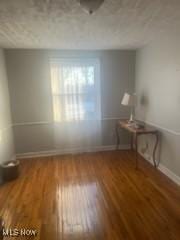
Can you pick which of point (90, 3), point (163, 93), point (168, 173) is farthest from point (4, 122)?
point (168, 173)

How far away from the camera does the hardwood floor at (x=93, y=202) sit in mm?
1877

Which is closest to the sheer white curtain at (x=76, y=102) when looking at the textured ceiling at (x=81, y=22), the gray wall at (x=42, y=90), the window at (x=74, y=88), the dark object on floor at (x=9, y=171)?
the window at (x=74, y=88)

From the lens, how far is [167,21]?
2.28 meters

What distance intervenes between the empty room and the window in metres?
0.02

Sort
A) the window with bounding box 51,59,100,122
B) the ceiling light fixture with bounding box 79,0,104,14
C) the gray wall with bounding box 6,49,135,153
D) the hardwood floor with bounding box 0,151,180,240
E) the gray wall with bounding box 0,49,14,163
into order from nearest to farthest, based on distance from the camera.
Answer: the ceiling light fixture with bounding box 79,0,104,14
the hardwood floor with bounding box 0,151,180,240
the gray wall with bounding box 0,49,14,163
the gray wall with bounding box 6,49,135,153
the window with bounding box 51,59,100,122

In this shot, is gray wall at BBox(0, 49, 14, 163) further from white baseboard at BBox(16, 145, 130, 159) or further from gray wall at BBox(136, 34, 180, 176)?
gray wall at BBox(136, 34, 180, 176)

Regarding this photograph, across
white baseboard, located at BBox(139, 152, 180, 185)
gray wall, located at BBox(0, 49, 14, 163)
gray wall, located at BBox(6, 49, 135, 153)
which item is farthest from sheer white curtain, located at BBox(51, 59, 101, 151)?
white baseboard, located at BBox(139, 152, 180, 185)

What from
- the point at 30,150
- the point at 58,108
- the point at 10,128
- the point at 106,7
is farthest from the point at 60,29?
the point at 30,150

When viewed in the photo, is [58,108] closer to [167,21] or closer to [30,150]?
[30,150]

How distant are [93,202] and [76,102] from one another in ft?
7.30

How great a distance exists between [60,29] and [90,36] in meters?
Answer: 0.57

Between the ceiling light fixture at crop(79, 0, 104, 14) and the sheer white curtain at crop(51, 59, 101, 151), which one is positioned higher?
the ceiling light fixture at crop(79, 0, 104, 14)

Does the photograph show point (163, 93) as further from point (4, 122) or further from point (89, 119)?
point (4, 122)

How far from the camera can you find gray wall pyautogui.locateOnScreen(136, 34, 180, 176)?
273cm
